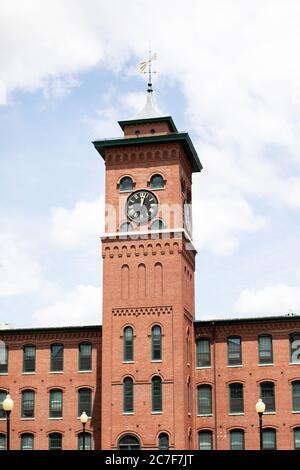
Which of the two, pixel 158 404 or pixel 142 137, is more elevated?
pixel 142 137

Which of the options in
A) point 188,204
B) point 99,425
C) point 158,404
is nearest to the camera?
point 158,404

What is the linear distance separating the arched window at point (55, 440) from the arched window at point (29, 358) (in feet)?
16.4

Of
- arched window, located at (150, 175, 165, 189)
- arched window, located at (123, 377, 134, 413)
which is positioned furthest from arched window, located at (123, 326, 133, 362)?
arched window, located at (150, 175, 165, 189)

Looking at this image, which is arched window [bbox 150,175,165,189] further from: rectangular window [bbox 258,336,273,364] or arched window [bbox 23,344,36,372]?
arched window [bbox 23,344,36,372]

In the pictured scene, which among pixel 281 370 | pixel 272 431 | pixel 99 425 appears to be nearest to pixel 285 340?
pixel 281 370

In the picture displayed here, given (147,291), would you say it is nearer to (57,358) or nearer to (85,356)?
(85,356)

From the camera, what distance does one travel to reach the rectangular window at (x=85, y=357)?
5834cm

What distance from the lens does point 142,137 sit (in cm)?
5741

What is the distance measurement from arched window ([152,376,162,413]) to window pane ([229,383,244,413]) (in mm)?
5860

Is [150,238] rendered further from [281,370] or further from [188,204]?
Answer: [281,370]

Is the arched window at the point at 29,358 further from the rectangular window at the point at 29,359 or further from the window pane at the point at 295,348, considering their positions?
the window pane at the point at 295,348

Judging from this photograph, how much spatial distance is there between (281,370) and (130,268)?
41.5ft

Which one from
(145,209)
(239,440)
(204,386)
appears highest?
(145,209)

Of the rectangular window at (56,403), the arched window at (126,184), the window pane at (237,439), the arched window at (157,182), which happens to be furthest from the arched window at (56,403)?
the arched window at (157,182)
